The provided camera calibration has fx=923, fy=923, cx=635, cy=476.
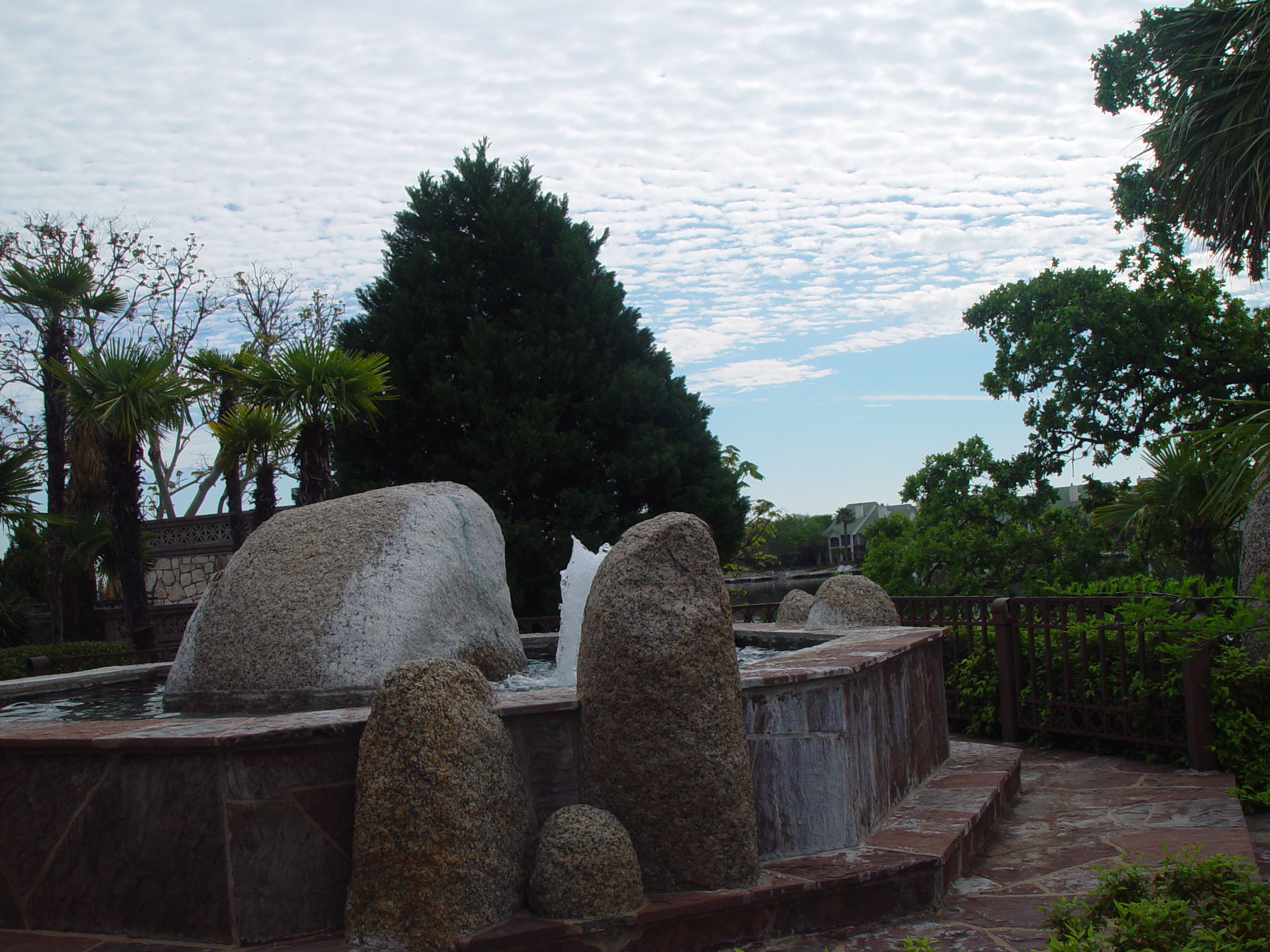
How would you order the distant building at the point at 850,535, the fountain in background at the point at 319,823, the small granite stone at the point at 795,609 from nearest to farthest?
the fountain in background at the point at 319,823, the small granite stone at the point at 795,609, the distant building at the point at 850,535

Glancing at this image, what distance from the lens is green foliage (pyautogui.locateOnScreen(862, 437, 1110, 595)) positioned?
14297mm

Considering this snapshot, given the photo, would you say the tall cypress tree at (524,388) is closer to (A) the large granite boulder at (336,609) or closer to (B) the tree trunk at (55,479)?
(B) the tree trunk at (55,479)

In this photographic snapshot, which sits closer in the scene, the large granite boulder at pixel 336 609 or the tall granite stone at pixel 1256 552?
the large granite boulder at pixel 336 609

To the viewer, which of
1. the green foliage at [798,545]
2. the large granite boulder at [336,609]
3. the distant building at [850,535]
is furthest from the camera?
the green foliage at [798,545]

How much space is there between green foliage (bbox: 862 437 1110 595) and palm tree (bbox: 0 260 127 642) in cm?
1297

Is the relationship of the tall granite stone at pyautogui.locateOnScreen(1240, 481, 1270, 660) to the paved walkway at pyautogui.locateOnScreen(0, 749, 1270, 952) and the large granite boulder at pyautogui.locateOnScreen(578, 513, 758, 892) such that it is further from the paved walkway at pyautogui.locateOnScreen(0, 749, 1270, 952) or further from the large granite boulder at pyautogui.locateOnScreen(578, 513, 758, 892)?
the large granite boulder at pyautogui.locateOnScreen(578, 513, 758, 892)

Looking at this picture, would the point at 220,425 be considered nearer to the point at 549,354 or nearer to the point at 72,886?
the point at 549,354

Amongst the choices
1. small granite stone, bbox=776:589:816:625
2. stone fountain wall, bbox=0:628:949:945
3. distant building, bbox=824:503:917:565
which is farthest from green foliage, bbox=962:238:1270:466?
distant building, bbox=824:503:917:565

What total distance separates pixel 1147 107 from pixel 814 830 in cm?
1789

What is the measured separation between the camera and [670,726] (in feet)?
11.2

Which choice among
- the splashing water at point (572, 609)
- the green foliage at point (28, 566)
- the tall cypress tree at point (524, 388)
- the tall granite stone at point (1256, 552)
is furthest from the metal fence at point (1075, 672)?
the green foliage at point (28, 566)

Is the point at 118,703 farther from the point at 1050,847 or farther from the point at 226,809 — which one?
the point at 1050,847

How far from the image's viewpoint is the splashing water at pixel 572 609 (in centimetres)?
628

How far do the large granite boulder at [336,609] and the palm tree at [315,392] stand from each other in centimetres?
459
